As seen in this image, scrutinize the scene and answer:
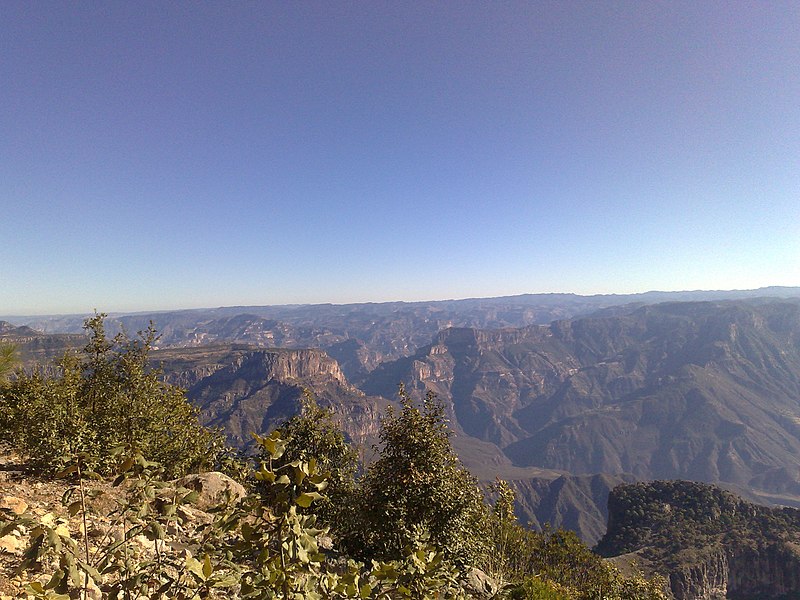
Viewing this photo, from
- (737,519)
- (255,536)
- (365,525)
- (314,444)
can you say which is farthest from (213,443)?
(737,519)

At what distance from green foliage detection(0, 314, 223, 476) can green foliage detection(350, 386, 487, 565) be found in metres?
9.07

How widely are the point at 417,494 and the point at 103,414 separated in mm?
13809

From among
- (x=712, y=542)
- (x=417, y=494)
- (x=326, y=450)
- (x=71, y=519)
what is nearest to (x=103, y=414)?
(x=71, y=519)

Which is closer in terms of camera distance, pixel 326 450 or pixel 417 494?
pixel 417 494

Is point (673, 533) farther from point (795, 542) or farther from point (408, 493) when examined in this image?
point (408, 493)

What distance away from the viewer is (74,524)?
982 cm

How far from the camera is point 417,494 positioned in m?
14.4

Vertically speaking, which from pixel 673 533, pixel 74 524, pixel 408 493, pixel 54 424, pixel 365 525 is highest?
pixel 54 424

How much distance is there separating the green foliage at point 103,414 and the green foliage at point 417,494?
907cm

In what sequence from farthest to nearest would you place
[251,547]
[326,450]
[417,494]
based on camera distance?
[326,450] → [417,494] → [251,547]

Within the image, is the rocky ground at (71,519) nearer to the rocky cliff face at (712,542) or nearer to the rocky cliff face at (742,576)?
the rocky cliff face at (712,542)

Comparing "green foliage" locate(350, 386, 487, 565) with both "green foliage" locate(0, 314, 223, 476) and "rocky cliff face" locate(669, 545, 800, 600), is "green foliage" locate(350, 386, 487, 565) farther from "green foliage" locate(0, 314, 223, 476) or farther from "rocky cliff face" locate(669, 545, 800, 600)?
"rocky cliff face" locate(669, 545, 800, 600)

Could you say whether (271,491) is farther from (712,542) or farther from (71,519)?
(712,542)

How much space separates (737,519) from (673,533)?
80.4 feet
